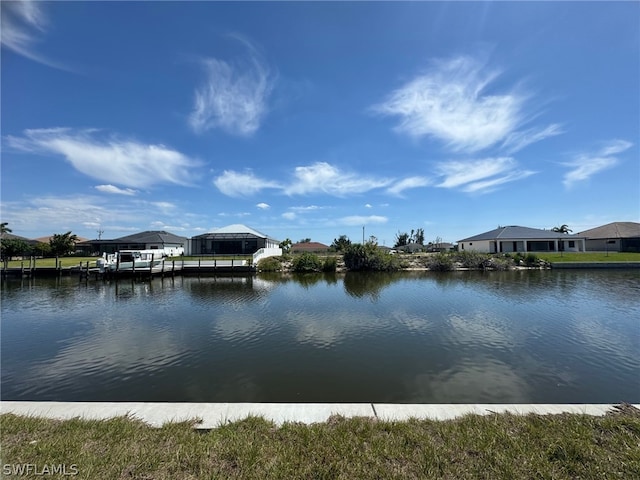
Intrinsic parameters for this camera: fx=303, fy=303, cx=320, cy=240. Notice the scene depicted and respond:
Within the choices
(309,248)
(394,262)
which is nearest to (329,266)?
(394,262)

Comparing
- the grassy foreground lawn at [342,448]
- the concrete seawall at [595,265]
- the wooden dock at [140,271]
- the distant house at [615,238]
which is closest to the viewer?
the grassy foreground lawn at [342,448]

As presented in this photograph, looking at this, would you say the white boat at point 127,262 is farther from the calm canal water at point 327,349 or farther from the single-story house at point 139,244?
the single-story house at point 139,244

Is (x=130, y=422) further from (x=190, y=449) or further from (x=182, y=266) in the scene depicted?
(x=182, y=266)

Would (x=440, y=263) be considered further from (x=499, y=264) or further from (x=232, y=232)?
(x=232, y=232)

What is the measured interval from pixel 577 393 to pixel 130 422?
8.35 meters

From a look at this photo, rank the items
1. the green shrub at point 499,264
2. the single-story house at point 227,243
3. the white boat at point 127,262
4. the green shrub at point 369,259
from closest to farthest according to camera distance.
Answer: the white boat at point 127,262 < the green shrub at point 499,264 < the green shrub at point 369,259 < the single-story house at point 227,243

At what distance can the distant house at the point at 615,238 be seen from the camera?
155 ft

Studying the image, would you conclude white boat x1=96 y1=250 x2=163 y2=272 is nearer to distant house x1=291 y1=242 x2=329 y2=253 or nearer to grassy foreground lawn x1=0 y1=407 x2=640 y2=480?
grassy foreground lawn x1=0 y1=407 x2=640 y2=480

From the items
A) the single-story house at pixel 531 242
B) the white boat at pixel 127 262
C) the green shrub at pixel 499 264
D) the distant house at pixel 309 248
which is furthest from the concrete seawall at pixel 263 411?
the distant house at pixel 309 248

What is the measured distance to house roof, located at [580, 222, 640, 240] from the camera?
47.9m

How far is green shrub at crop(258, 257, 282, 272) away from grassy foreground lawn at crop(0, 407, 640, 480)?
29.8m

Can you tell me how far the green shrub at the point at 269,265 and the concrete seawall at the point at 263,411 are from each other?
95.2 ft

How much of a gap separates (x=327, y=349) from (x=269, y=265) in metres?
26.0

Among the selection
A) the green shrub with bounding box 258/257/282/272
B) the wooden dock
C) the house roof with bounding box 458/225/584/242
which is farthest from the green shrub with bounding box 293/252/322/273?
the house roof with bounding box 458/225/584/242
